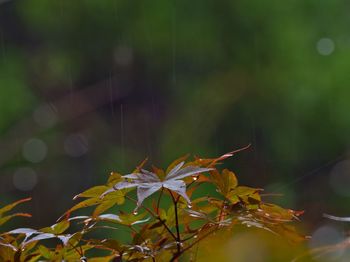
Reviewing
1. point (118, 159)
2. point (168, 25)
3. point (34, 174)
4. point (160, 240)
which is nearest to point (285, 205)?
point (118, 159)

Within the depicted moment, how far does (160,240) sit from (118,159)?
143 inches

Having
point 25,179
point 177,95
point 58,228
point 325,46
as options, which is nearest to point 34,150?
point 25,179

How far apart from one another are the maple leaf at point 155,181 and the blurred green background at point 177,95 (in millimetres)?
3331

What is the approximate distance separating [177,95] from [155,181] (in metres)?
3.92

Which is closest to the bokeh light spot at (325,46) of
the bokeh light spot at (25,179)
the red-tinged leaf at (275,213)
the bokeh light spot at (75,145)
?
the bokeh light spot at (75,145)

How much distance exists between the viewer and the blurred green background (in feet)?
13.5

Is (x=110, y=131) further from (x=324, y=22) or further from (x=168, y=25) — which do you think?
(x=324, y=22)

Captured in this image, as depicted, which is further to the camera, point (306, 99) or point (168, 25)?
point (168, 25)

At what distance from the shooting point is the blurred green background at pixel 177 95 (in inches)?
163

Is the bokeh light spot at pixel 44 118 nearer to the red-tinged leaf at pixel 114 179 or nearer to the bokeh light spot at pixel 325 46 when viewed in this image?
the bokeh light spot at pixel 325 46

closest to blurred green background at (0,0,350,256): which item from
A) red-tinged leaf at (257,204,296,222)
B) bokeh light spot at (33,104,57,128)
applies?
bokeh light spot at (33,104,57,128)

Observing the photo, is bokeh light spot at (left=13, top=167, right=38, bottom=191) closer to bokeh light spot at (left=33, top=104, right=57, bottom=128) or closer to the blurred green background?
the blurred green background

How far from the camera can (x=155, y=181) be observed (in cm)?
60

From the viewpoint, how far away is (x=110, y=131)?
470 centimetres
